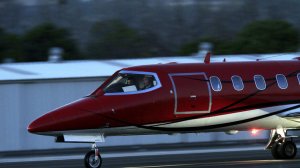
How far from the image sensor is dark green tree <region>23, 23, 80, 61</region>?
2066 inches

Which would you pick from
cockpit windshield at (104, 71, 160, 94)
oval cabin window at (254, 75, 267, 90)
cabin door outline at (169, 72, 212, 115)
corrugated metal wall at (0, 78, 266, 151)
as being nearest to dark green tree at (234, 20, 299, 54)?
corrugated metal wall at (0, 78, 266, 151)

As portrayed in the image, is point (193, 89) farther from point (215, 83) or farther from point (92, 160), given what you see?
point (92, 160)

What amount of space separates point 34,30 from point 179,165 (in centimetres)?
3916

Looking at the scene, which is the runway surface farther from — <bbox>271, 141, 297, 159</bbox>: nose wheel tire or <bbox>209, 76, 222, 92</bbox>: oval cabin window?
<bbox>209, 76, 222, 92</bbox>: oval cabin window

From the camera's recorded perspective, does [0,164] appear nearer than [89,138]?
No

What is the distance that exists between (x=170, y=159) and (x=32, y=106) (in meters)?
6.44

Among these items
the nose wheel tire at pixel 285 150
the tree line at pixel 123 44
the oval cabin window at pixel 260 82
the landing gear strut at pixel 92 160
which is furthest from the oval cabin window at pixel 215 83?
the tree line at pixel 123 44

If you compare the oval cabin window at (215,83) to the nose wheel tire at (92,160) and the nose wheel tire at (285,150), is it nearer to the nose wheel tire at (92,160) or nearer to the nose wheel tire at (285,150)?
the nose wheel tire at (285,150)

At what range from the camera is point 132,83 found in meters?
16.6

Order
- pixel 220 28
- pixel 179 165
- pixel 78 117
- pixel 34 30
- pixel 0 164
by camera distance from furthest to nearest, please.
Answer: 1. pixel 220 28
2. pixel 34 30
3. pixel 0 164
4. pixel 179 165
5. pixel 78 117

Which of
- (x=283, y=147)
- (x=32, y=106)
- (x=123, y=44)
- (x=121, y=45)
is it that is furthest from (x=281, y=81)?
(x=123, y=44)

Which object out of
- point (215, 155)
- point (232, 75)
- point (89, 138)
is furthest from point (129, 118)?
point (215, 155)

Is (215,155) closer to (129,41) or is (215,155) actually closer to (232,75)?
(232,75)

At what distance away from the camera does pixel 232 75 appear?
17438 mm
